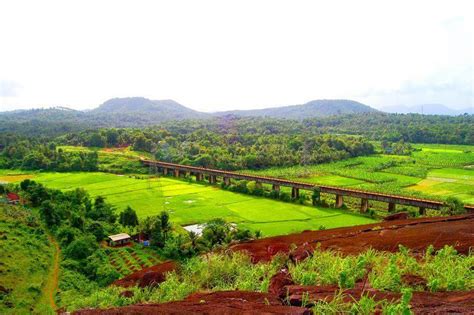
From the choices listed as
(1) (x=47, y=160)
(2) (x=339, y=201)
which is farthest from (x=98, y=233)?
(1) (x=47, y=160)

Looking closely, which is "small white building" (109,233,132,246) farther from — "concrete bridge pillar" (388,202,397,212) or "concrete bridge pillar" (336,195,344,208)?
"concrete bridge pillar" (388,202,397,212)

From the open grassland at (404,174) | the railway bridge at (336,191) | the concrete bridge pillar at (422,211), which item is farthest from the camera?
the open grassland at (404,174)

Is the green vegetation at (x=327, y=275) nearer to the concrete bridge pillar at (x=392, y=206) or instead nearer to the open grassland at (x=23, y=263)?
the open grassland at (x=23, y=263)

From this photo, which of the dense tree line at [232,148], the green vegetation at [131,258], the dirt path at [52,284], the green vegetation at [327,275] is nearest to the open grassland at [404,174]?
the dense tree line at [232,148]

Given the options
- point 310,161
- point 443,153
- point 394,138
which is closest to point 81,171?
point 310,161

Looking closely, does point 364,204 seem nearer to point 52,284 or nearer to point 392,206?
point 392,206

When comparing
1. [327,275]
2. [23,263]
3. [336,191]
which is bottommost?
[23,263]
